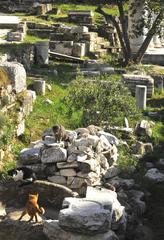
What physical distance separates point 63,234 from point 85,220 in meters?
0.46

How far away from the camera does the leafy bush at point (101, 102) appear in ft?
56.6

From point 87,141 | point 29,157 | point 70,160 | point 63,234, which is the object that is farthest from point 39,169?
point 63,234

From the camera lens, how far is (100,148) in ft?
46.5

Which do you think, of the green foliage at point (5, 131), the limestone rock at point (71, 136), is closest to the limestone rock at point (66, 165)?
the limestone rock at point (71, 136)

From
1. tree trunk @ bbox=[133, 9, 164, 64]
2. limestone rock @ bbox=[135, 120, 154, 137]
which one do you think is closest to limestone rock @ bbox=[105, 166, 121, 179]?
limestone rock @ bbox=[135, 120, 154, 137]

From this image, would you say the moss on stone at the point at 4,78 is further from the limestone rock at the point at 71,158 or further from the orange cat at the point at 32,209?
the orange cat at the point at 32,209

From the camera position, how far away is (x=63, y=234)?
35.0 feet

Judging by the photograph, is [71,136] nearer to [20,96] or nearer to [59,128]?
[59,128]

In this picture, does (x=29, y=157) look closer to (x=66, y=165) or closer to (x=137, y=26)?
(x=66, y=165)

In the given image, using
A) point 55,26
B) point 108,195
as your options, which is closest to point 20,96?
point 108,195

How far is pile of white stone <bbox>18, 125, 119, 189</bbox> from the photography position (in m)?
13.2

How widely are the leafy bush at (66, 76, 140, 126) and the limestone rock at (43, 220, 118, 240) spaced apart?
22.3 ft

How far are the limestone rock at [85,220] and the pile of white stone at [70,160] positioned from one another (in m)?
2.26

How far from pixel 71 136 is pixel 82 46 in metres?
13.9
